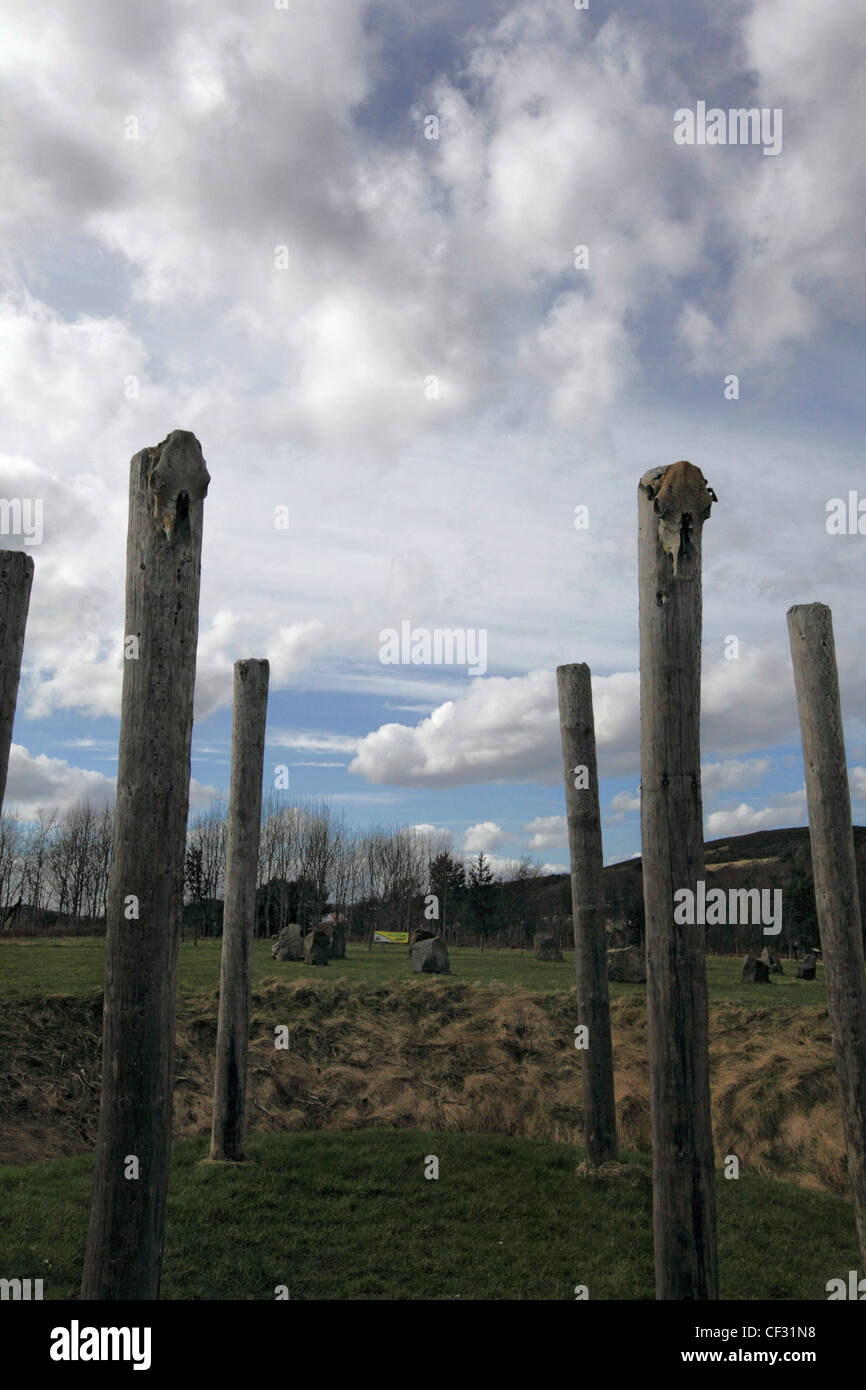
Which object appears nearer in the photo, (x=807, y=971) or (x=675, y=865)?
(x=675, y=865)

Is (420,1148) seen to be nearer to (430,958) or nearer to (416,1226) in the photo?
(416,1226)

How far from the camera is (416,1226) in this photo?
7383 mm

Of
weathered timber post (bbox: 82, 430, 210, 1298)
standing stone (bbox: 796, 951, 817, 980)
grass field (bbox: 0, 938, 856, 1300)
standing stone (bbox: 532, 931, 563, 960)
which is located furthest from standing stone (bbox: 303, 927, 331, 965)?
weathered timber post (bbox: 82, 430, 210, 1298)

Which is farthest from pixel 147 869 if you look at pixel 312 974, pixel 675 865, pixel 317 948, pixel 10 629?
pixel 317 948

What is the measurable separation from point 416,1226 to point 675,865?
463 cm

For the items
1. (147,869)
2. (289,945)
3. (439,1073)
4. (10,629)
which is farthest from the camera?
(289,945)

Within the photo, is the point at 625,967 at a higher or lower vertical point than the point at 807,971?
higher

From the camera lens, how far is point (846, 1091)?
677 cm

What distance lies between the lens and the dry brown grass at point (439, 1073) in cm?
1084

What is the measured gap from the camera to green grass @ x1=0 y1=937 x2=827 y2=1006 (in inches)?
683

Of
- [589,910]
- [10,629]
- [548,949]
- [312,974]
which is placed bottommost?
[312,974]

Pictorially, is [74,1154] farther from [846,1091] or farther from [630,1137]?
[846,1091]

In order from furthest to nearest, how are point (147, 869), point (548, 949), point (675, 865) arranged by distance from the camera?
point (548, 949), point (675, 865), point (147, 869)

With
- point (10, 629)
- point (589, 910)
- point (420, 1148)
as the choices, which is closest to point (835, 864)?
point (589, 910)
